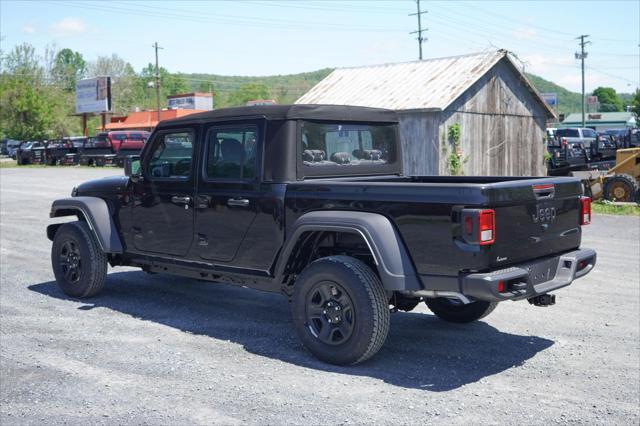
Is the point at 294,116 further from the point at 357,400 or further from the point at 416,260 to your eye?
the point at 357,400

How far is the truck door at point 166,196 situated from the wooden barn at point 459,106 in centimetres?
1490

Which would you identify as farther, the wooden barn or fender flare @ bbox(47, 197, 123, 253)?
the wooden barn

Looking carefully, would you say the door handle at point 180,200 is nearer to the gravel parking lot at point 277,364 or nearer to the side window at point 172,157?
the side window at point 172,157

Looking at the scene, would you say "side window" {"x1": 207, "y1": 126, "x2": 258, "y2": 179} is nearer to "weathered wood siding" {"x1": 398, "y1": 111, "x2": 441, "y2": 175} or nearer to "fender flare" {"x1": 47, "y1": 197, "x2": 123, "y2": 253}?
"fender flare" {"x1": 47, "y1": 197, "x2": 123, "y2": 253}

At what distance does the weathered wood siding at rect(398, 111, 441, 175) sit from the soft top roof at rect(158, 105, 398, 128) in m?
14.7

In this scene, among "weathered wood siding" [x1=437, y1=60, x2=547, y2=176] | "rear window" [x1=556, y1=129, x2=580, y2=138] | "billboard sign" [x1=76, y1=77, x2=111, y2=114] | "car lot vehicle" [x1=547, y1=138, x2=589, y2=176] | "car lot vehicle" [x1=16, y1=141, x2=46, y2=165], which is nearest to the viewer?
"weathered wood siding" [x1=437, y1=60, x2=547, y2=176]

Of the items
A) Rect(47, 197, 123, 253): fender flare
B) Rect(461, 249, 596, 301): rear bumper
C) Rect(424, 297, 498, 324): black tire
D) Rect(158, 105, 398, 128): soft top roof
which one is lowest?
Rect(424, 297, 498, 324): black tire

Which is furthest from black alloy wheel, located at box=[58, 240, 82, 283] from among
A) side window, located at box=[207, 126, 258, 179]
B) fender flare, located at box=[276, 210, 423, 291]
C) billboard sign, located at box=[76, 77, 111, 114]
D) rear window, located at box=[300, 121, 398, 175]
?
billboard sign, located at box=[76, 77, 111, 114]

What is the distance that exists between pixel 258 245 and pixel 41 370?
6.78 ft

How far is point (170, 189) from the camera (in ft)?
23.1

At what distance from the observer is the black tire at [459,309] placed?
6855mm

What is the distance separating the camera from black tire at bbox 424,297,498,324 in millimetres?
6855

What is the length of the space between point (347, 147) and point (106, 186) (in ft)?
9.47

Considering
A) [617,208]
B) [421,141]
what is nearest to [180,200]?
[617,208]
